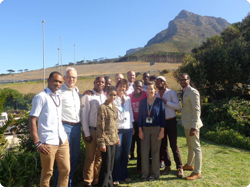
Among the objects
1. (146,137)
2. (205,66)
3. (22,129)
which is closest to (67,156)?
(146,137)

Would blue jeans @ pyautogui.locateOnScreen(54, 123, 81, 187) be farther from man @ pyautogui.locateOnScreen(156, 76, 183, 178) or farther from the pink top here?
man @ pyautogui.locateOnScreen(156, 76, 183, 178)

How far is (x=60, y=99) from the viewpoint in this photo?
314 centimetres

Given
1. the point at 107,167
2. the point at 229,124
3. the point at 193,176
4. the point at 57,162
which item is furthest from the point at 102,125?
the point at 229,124

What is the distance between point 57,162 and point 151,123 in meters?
1.80

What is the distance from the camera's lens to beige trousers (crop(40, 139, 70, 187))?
2.75m

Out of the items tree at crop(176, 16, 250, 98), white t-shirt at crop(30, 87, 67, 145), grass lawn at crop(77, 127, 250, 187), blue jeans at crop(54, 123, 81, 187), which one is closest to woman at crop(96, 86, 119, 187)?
blue jeans at crop(54, 123, 81, 187)

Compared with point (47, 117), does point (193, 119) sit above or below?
below

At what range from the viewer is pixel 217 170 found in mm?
4566

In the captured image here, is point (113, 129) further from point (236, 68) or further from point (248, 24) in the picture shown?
point (248, 24)

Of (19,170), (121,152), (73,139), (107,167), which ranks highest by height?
(73,139)

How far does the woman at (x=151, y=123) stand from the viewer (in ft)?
12.2

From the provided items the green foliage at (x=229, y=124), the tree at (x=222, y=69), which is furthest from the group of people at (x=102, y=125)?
the tree at (x=222, y=69)

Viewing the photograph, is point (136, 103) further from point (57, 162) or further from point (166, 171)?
point (57, 162)

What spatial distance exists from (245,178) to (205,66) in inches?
326
